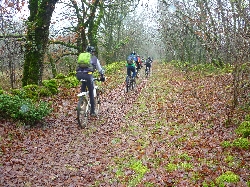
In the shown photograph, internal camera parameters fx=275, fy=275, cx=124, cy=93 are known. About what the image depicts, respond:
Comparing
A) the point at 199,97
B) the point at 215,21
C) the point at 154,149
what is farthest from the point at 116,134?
the point at 215,21

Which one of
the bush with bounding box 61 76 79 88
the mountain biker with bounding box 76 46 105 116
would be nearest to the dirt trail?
the mountain biker with bounding box 76 46 105 116

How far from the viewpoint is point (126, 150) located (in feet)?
24.8

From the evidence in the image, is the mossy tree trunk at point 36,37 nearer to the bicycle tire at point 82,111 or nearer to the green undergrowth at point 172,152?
the bicycle tire at point 82,111

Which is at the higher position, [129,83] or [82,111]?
[129,83]

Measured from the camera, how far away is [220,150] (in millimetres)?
7312

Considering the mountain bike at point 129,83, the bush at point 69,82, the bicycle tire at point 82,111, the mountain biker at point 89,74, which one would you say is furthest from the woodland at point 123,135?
the mountain bike at point 129,83

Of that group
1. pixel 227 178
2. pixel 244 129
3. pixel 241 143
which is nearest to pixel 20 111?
pixel 227 178

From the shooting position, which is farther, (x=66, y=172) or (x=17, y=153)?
(x=17, y=153)

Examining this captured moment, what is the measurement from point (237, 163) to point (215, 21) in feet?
56.0

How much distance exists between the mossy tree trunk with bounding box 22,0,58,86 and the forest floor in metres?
1.56

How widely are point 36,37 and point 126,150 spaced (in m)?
6.67

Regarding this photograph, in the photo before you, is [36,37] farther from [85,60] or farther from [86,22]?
[86,22]

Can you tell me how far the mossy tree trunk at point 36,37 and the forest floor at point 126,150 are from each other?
1.56 meters

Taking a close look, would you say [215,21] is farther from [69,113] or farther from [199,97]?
[69,113]
